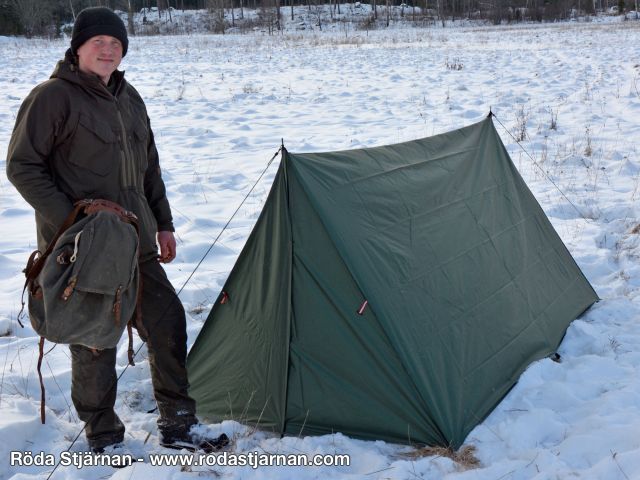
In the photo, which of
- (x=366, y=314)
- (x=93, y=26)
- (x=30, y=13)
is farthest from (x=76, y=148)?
(x=30, y=13)

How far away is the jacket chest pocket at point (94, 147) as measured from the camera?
241 centimetres

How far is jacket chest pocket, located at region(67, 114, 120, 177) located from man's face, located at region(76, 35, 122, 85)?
0.21m

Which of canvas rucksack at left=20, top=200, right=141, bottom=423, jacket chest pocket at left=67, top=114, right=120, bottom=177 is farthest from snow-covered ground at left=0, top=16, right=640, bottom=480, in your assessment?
jacket chest pocket at left=67, top=114, right=120, bottom=177

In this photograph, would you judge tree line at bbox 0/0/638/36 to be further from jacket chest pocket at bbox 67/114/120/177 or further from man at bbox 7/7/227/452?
jacket chest pocket at bbox 67/114/120/177

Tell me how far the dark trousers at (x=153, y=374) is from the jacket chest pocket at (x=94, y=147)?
0.49 meters

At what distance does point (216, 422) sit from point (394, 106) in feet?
28.0

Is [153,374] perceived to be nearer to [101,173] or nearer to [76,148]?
[101,173]

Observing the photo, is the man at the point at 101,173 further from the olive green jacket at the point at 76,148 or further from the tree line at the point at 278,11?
the tree line at the point at 278,11

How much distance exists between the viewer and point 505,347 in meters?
3.19

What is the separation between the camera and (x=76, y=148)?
2.43 m

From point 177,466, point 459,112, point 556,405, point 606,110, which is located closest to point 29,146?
point 177,466

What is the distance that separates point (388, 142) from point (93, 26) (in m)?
5.92

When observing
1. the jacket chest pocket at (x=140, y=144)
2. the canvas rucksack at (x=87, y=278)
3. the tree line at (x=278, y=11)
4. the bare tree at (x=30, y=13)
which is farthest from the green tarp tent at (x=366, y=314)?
the bare tree at (x=30, y=13)

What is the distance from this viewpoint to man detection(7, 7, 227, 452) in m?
2.36
